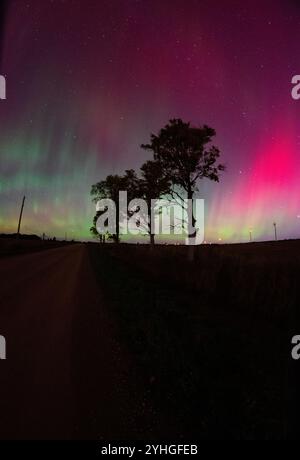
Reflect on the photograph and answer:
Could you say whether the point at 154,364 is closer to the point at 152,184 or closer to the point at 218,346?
the point at 218,346

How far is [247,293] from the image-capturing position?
10406 millimetres

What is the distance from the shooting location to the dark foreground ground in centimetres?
380

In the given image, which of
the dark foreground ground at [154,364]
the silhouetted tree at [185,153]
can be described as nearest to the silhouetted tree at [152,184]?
the silhouetted tree at [185,153]

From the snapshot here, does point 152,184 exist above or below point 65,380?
above

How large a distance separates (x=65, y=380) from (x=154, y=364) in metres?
1.63

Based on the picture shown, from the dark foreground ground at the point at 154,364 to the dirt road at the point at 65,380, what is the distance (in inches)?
0.6

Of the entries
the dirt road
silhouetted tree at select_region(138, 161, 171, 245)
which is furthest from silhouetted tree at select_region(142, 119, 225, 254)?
the dirt road

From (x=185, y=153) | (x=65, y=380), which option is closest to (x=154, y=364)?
(x=65, y=380)

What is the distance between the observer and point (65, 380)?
4.76m

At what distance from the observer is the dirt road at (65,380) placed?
3.68 m

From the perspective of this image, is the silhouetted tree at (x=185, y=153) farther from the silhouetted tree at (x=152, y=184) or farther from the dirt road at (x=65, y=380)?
the dirt road at (x=65, y=380)

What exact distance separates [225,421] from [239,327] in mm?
4237
